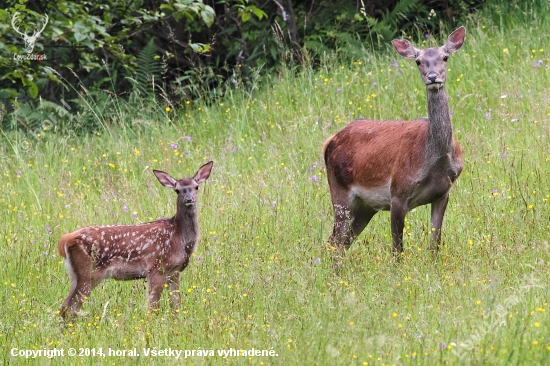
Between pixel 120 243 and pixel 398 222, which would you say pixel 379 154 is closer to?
pixel 398 222

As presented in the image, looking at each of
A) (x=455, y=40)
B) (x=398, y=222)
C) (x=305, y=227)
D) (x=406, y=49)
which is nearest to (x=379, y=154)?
(x=398, y=222)

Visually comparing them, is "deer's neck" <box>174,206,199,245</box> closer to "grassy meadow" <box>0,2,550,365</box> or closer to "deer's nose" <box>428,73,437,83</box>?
"grassy meadow" <box>0,2,550,365</box>

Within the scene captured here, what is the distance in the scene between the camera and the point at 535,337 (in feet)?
16.0

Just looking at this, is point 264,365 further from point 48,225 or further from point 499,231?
point 48,225

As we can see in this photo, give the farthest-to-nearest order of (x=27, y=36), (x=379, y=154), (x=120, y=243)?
(x=27, y=36) < (x=379, y=154) < (x=120, y=243)

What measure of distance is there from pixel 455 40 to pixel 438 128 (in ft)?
3.08

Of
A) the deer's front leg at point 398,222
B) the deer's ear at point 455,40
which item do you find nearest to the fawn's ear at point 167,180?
the deer's front leg at point 398,222

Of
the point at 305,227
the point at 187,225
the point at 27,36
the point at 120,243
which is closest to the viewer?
the point at 120,243

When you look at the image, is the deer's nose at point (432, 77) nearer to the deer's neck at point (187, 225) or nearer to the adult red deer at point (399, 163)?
the adult red deer at point (399, 163)

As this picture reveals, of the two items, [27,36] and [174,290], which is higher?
[27,36]

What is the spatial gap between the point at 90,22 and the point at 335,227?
9.77 ft

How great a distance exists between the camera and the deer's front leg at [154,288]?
661 centimetres

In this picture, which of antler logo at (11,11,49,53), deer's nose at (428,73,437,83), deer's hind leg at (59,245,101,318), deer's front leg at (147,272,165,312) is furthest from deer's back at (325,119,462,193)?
antler logo at (11,11,49,53)

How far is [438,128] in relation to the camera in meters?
7.07
